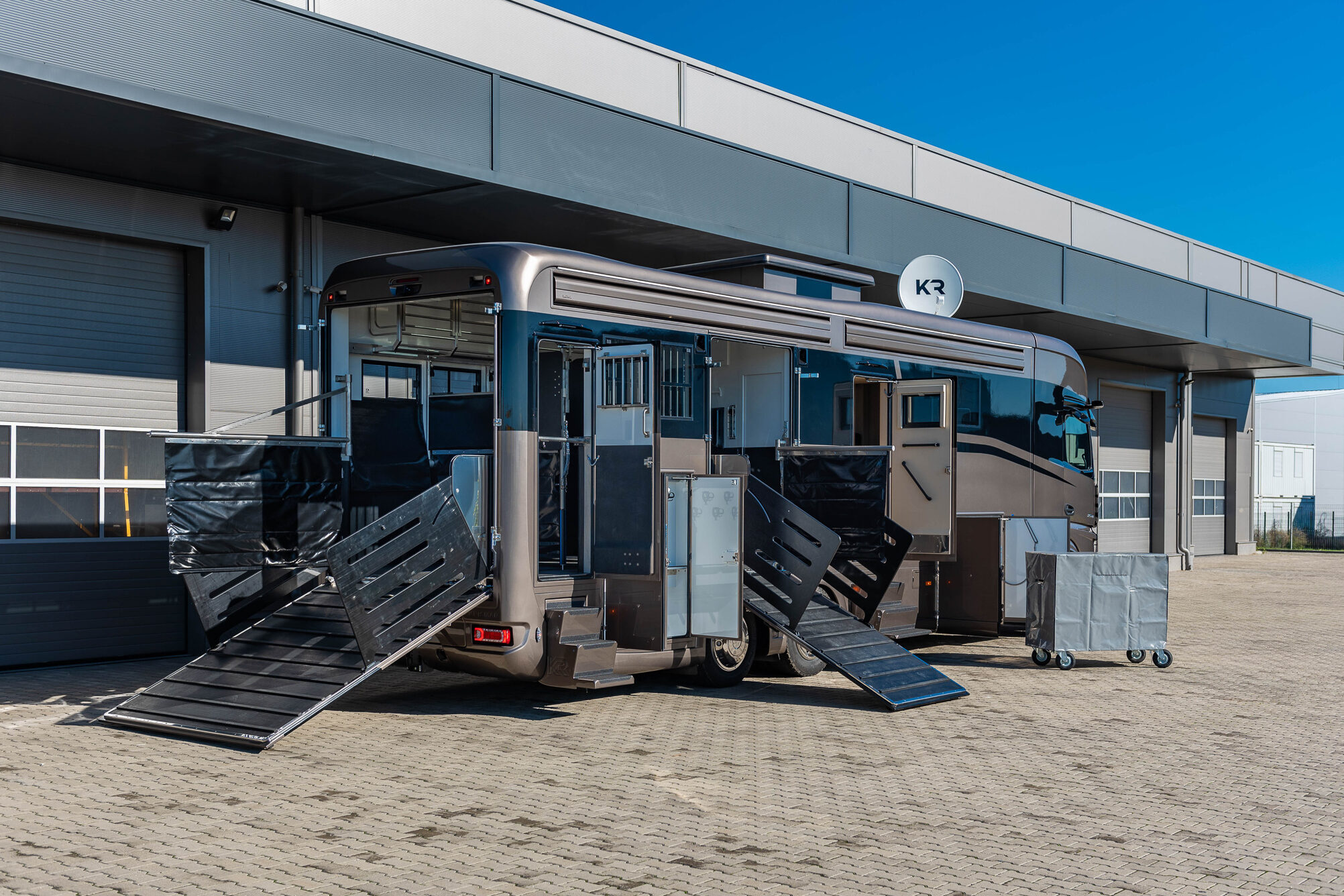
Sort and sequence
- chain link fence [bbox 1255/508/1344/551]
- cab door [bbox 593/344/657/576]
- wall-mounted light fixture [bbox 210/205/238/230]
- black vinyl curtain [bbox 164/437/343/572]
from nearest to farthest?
black vinyl curtain [bbox 164/437/343/572], cab door [bbox 593/344/657/576], wall-mounted light fixture [bbox 210/205/238/230], chain link fence [bbox 1255/508/1344/551]

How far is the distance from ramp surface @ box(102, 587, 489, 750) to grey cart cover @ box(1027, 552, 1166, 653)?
551 centimetres

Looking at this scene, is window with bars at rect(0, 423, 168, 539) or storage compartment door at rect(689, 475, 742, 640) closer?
storage compartment door at rect(689, 475, 742, 640)

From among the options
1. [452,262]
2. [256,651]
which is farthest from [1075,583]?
[256,651]

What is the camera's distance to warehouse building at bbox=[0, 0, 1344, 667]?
385 inches

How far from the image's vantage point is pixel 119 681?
10.4 metres

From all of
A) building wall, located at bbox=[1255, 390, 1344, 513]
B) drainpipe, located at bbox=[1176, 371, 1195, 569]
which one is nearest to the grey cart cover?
drainpipe, located at bbox=[1176, 371, 1195, 569]

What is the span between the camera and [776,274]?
1102 cm

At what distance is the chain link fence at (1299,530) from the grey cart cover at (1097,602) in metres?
26.4

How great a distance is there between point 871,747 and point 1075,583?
4.18 meters

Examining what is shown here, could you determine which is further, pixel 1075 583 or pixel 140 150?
pixel 1075 583

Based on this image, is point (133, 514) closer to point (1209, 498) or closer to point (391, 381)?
point (391, 381)

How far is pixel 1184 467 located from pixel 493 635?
871 inches

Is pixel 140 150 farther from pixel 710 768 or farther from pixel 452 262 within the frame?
pixel 710 768

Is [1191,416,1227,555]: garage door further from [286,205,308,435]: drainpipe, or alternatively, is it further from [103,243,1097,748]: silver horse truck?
[286,205,308,435]: drainpipe
